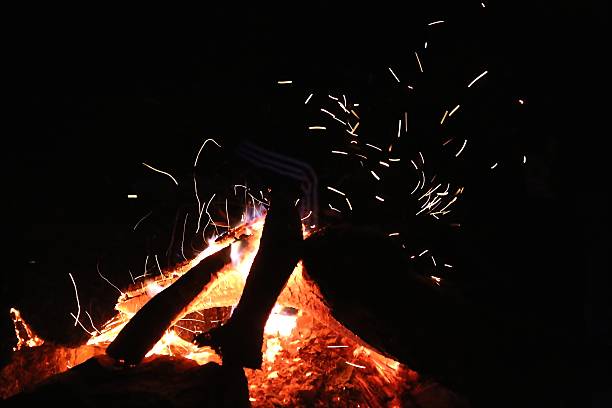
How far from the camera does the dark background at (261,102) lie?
16.6 ft

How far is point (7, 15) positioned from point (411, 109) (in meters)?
6.15

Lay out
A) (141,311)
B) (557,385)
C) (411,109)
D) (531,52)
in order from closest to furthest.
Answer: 1. (557,385)
2. (141,311)
3. (531,52)
4. (411,109)

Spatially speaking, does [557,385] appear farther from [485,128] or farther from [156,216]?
[156,216]

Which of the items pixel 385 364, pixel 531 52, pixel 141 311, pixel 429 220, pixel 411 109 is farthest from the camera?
pixel 411 109

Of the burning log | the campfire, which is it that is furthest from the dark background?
the burning log

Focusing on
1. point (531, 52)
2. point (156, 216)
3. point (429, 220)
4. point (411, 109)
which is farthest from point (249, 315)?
point (531, 52)

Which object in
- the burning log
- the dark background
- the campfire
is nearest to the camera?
the burning log

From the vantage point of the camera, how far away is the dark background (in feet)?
16.6

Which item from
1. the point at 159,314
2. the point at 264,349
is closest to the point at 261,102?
the point at 264,349

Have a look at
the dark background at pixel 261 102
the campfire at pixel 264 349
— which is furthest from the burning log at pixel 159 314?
the dark background at pixel 261 102

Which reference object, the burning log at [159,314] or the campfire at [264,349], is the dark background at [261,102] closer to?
the campfire at [264,349]

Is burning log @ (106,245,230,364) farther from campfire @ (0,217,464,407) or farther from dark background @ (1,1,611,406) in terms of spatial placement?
dark background @ (1,1,611,406)

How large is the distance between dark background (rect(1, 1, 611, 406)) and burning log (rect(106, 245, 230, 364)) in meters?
1.24

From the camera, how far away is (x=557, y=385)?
2.80 m
